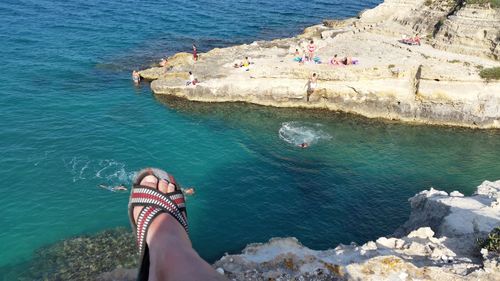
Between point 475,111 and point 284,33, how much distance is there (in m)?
29.4

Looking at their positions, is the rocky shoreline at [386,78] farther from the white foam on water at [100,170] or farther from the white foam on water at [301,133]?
the white foam on water at [100,170]

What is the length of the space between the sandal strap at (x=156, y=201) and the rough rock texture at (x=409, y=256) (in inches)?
337

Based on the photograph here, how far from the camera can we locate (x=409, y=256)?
16703mm

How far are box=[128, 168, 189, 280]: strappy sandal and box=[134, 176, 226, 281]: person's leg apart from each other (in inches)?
3.4

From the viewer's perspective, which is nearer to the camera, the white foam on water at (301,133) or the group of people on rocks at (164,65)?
the white foam on water at (301,133)

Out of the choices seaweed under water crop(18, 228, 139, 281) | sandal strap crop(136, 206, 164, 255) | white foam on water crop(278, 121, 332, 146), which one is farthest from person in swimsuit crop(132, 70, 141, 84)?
sandal strap crop(136, 206, 164, 255)

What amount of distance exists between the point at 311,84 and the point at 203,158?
42.7 feet

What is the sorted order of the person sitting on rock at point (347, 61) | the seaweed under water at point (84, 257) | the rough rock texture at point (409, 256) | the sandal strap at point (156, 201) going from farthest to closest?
the person sitting on rock at point (347, 61), the seaweed under water at point (84, 257), the rough rock texture at point (409, 256), the sandal strap at point (156, 201)

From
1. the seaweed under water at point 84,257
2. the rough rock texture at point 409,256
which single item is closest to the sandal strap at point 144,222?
the rough rock texture at point 409,256

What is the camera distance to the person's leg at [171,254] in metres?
4.62

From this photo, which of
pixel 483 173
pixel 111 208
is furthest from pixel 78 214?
pixel 483 173

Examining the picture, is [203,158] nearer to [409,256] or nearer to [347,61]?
[347,61]

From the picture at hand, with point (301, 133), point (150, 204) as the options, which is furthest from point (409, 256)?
→ point (301, 133)

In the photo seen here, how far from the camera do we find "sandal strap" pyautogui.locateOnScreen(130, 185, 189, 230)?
6.57 m
